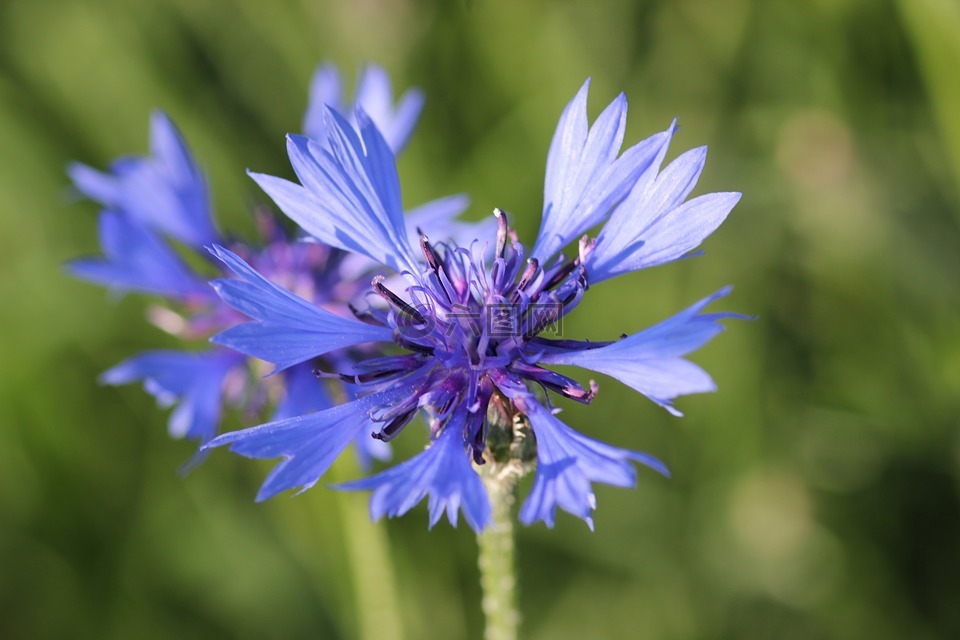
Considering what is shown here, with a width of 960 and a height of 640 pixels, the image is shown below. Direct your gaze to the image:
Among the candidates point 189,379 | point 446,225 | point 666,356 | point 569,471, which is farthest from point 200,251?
point 666,356

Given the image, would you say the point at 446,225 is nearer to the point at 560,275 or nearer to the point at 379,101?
the point at 379,101

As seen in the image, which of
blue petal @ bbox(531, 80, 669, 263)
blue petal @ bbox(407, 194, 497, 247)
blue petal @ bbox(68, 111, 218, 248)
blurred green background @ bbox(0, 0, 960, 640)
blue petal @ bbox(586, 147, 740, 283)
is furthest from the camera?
blurred green background @ bbox(0, 0, 960, 640)

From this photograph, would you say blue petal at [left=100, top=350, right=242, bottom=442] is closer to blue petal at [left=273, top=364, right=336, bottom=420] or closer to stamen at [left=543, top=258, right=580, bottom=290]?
blue petal at [left=273, top=364, right=336, bottom=420]

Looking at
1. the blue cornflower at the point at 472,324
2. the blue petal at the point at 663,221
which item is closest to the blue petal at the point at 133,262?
the blue cornflower at the point at 472,324

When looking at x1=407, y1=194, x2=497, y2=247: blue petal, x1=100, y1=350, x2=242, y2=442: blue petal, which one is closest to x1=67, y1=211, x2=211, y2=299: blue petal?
x1=100, y1=350, x2=242, y2=442: blue petal

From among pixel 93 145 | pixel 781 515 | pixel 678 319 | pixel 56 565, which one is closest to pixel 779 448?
pixel 781 515

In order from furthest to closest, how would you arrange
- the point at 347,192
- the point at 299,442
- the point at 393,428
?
the point at 347,192
the point at 393,428
the point at 299,442
